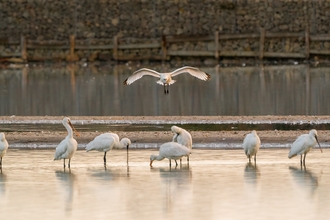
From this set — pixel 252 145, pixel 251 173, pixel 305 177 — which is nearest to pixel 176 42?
pixel 252 145

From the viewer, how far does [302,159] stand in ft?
56.9

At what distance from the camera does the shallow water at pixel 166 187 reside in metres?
13.0

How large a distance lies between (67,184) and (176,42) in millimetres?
34132

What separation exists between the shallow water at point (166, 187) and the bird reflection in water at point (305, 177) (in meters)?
0.01

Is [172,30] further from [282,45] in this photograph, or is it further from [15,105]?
[15,105]

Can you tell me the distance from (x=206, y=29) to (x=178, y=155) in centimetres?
3532

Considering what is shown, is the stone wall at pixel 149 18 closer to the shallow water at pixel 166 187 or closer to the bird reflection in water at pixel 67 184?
the shallow water at pixel 166 187

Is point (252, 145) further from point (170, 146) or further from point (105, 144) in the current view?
point (105, 144)

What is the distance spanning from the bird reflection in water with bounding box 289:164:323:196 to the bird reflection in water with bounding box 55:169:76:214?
3.16 metres

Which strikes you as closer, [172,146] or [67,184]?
[67,184]

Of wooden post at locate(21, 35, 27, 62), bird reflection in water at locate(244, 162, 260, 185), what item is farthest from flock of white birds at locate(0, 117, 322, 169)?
wooden post at locate(21, 35, 27, 62)

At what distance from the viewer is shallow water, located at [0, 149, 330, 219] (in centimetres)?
1300

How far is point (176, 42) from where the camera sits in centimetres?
4900

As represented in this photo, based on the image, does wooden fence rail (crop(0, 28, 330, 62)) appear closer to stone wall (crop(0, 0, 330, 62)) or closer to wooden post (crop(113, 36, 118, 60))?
wooden post (crop(113, 36, 118, 60))
